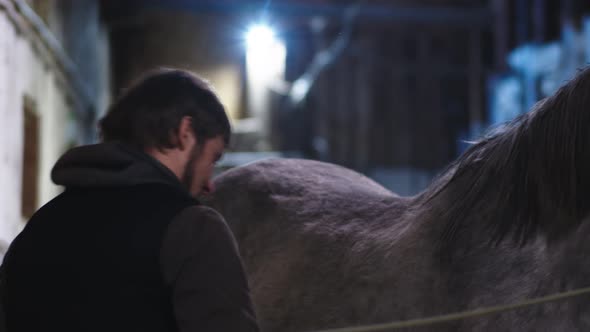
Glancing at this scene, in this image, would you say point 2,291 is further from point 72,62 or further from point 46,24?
point 72,62

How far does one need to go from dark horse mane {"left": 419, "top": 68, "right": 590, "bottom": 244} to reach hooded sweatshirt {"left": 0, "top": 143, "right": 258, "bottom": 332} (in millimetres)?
859

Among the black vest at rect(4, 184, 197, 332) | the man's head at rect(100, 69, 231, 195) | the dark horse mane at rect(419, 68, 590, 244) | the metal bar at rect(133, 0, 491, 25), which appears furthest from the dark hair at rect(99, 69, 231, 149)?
the metal bar at rect(133, 0, 491, 25)

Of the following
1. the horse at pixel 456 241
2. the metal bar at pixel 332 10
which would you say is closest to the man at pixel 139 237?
the horse at pixel 456 241

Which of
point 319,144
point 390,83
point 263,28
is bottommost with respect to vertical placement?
point 319,144

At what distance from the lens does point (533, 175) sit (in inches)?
76.1

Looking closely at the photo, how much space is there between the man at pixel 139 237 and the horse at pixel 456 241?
2.63 feet

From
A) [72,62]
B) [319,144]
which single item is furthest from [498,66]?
[72,62]

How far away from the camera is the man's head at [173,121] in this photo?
5.01 ft

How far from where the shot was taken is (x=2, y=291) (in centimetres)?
158

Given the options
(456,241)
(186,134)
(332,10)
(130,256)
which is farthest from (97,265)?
(332,10)

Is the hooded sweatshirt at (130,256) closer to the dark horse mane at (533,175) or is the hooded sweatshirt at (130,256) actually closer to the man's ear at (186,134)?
the man's ear at (186,134)

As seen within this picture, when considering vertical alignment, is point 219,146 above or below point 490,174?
above

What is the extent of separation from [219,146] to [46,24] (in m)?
7.69

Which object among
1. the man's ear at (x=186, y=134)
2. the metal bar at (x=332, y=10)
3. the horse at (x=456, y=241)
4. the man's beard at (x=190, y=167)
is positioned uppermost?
the metal bar at (x=332, y=10)
